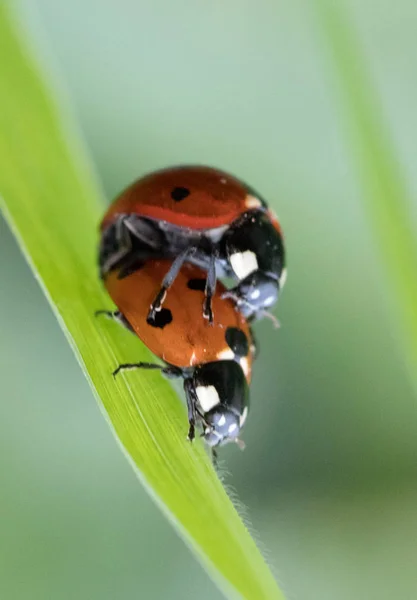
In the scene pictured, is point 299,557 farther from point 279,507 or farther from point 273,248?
point 273,248

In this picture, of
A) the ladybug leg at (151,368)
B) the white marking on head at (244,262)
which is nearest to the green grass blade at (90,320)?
the ladybug leg at (151,368)

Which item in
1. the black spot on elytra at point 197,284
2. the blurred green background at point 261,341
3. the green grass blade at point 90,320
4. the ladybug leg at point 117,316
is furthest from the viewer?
the blurred green background at point 261,341

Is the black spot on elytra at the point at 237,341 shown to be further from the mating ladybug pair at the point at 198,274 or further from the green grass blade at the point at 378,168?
the green grass blade at the point at 378,168

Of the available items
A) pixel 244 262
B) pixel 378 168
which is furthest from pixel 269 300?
pixel 378 168

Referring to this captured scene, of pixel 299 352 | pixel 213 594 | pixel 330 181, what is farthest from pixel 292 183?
pixel 213 594

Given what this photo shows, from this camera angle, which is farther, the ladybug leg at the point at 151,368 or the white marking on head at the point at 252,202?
the white marking on head at the point at 252,202

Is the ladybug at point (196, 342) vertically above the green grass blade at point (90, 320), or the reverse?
the green grass blade at point (90, 320)

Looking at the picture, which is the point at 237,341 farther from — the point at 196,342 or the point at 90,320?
the point at 90,320

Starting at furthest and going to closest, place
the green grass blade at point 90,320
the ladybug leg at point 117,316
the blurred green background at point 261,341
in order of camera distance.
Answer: the blurred green background at point 261,341 → the ladybug leg at point 117,316 → the green grass blade at point 90,320
